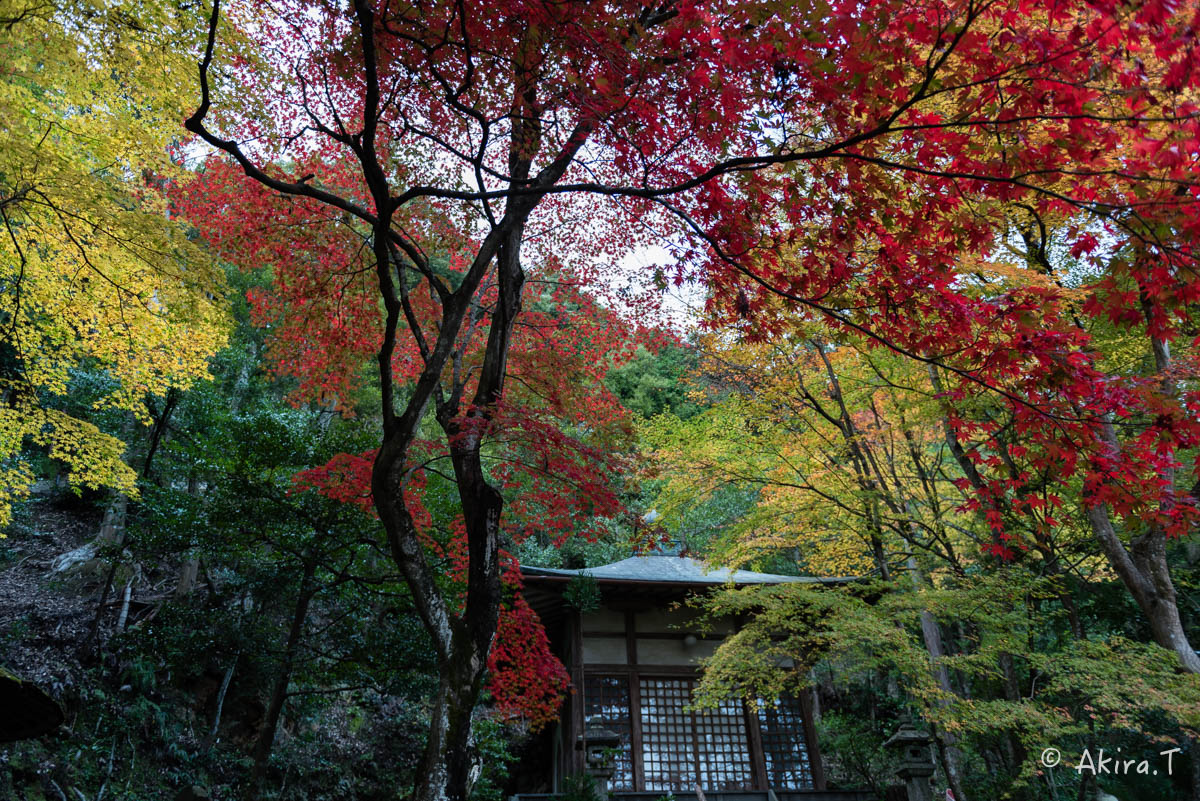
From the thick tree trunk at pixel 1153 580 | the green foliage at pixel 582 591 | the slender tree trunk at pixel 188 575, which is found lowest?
the thick tree trunk at pixel 1153 580

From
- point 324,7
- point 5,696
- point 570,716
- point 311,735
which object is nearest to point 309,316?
point 324,7

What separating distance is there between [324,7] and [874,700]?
50.8 feet

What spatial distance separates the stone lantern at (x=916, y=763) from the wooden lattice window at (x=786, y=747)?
2852 millimetres

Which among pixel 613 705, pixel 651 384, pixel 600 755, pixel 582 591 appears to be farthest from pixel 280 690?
pixel 651 384

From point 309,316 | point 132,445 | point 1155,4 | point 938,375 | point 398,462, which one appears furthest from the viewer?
point 132,445

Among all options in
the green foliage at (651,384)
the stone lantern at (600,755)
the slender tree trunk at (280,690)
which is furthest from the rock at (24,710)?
the green foliage at (651,384)

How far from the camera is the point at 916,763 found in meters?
7.67

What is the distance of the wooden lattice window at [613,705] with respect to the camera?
33.8ft

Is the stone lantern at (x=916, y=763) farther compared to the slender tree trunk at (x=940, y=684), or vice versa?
the slender tree trunk at (x=940, y=684)

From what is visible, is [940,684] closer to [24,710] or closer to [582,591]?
[582,591]

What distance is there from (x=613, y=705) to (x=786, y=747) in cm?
290

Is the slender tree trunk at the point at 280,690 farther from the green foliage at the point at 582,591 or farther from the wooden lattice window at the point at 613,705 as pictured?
the wooden lattice window at the point at 613,705

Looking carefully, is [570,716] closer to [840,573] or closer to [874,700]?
[840,573]

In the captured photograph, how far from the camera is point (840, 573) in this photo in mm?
13570
